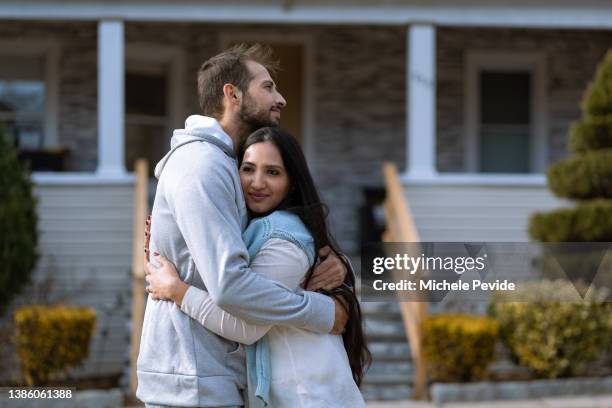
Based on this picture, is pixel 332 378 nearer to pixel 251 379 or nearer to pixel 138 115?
pixel 251 379

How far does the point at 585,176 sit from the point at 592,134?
1.51ft

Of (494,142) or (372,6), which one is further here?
(494,142)

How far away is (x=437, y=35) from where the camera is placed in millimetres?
13406

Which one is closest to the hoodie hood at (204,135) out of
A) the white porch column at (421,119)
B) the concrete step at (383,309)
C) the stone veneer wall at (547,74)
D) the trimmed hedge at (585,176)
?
the concrete step at (383,309)

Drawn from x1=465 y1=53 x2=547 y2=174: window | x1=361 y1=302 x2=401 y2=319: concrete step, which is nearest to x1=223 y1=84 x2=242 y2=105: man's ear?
x1=361 y1=302 x2=401 y2=319: concrete step

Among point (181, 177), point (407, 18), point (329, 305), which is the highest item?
point (407, 18)

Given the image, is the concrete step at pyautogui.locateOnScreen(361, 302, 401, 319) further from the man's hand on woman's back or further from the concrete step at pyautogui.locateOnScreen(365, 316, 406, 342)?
the man's hand on woman's back

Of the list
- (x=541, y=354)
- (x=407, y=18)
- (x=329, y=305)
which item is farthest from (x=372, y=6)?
(x=329, y=305)

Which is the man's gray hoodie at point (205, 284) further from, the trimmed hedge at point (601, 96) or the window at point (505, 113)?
the window at point (505, 113)

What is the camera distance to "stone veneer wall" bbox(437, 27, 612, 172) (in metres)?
13.4

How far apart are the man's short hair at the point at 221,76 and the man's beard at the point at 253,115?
4 centimetres

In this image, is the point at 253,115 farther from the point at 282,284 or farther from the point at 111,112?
the point at 111,112

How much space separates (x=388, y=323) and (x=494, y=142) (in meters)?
4.92

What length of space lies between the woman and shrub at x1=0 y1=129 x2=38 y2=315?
20.8 feet
